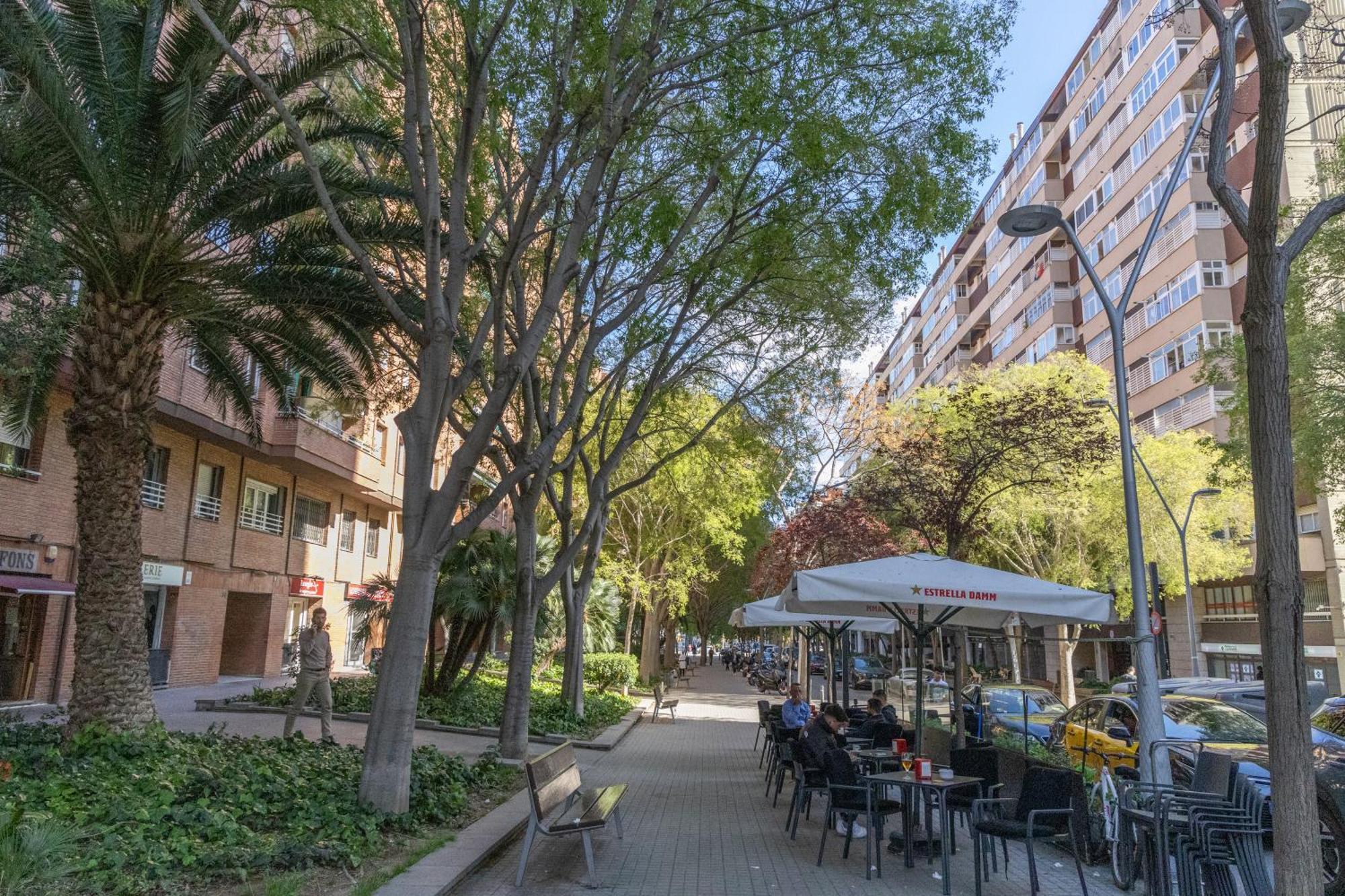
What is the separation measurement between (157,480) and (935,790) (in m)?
19.8

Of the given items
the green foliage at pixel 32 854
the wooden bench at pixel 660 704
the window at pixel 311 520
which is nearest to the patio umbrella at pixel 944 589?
the green foliage at pixel 32 854

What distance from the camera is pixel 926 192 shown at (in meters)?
11.4

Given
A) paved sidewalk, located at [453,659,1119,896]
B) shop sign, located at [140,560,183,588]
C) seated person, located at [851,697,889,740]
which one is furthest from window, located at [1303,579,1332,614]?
shop sign, located at [140,560,183,588]

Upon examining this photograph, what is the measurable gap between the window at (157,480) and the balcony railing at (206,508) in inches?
51.8

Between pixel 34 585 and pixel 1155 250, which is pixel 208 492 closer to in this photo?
pixel 34 585

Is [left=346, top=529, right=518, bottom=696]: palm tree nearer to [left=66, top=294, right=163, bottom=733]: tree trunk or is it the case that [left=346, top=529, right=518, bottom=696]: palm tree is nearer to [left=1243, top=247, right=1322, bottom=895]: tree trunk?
[left=66, top=294, right=163, bottom=733]: tree trunk

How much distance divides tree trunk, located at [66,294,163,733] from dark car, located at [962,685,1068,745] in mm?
12205

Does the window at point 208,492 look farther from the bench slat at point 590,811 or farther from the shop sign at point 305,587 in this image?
the bench slat at point 590,811

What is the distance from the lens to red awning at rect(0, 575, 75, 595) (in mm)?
16375

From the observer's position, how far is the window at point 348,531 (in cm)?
3319

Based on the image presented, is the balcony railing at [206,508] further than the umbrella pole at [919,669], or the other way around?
the balcony railing at [206,508]

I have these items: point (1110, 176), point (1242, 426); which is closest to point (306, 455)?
point (1242, 426)

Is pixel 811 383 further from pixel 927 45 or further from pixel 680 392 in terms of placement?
pixel 927 45

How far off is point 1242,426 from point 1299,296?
11.9ft
